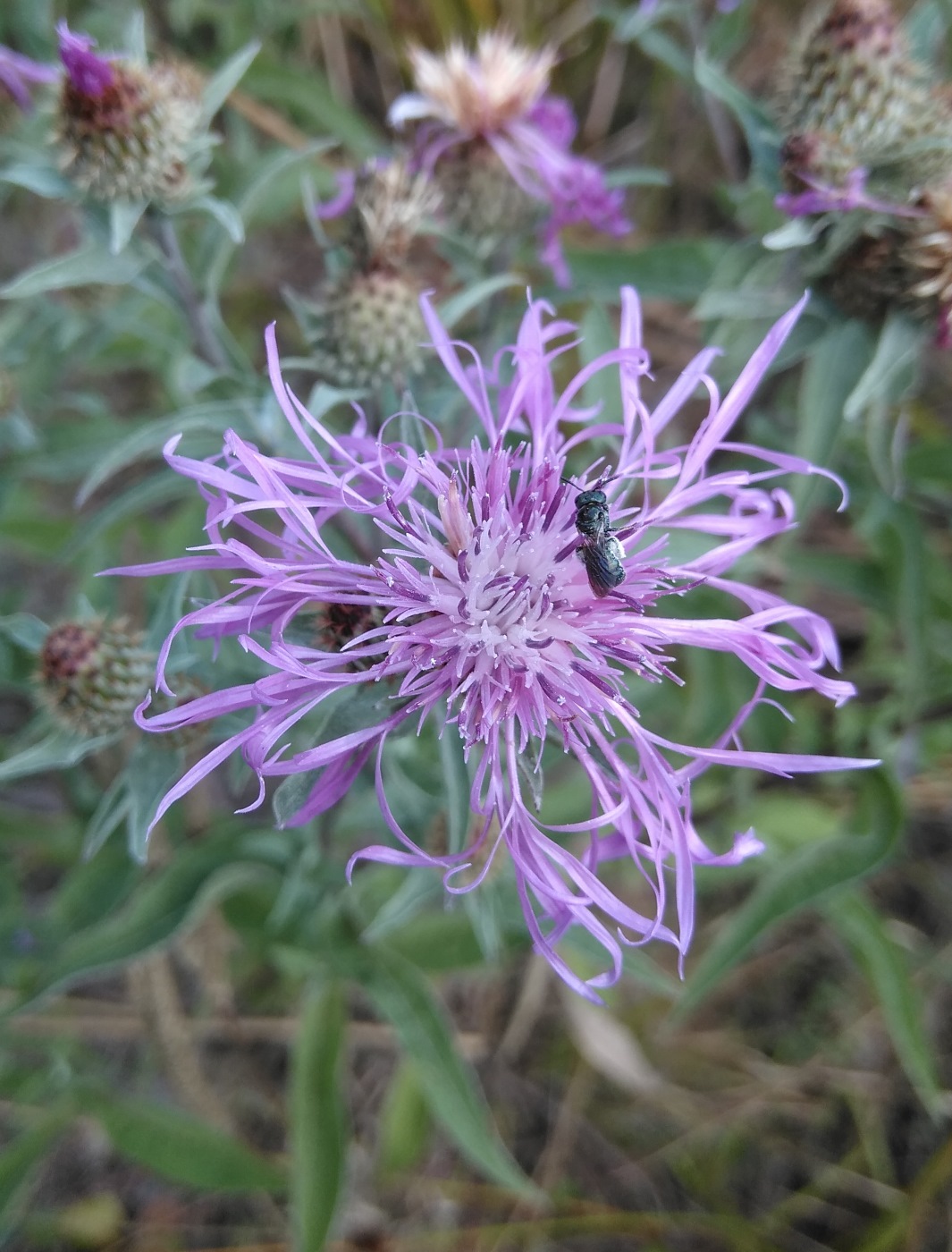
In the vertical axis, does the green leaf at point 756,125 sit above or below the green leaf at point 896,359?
above

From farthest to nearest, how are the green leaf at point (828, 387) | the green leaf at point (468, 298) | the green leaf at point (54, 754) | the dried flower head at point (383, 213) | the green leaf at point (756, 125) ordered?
1. the green leaf at point (828, 387)
2. the green leaf at point (756, 125)
3. the dried flower head at point (383, 213)
4. the green leaf at point (468, 298)
5. the green leaf at point (54, 754)

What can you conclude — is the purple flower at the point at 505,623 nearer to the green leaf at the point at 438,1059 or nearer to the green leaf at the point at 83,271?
the green leaf at the point at 83,271

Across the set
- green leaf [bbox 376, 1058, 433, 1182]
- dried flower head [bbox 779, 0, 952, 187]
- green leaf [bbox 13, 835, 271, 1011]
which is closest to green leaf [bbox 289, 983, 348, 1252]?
green leaf [bbox 13, 835, 271, 1011]

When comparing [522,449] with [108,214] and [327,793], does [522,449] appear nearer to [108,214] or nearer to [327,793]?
[327,793]

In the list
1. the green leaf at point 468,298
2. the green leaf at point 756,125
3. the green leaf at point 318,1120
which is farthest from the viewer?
the green leaf at point 318,1120

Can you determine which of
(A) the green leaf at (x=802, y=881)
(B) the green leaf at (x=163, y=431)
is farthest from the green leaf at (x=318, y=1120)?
(B) the green leaf at (x=163, y=431)

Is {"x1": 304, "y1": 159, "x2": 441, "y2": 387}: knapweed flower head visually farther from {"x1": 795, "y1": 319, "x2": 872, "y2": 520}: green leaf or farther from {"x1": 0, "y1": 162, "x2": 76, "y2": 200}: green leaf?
{"x1": 795, "y1": 319, "x2": 872, "y2": 520}: green leaf

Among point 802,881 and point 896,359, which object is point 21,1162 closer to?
point 802,881
